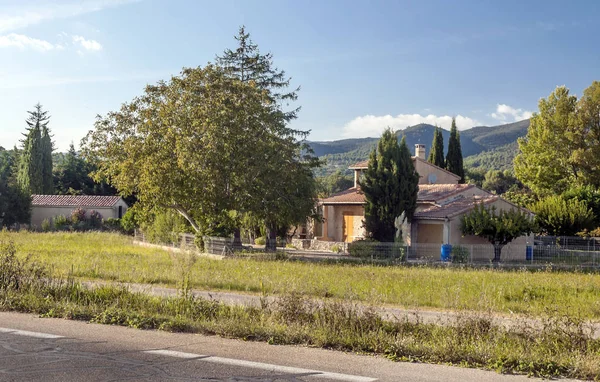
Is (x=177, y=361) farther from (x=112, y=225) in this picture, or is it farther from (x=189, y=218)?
(x=112, y=225)

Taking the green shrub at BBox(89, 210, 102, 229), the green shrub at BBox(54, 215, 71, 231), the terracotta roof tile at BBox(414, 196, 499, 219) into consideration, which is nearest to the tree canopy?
the terracotta roof tile at BBox(414, 196, 499, 219)

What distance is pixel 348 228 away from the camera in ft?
135

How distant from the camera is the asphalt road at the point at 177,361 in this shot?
22.4ft

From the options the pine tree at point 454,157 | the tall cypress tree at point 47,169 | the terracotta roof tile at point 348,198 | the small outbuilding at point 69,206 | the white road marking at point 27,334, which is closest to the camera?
the white road marking at point 27,334

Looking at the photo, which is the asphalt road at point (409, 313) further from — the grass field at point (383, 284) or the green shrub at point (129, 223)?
the green shrub at point (129, 223)

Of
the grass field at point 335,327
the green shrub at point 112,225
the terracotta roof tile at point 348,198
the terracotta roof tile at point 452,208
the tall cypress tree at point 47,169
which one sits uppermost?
the tall cypress tree at point 47,169

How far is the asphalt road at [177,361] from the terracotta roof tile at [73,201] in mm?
53966

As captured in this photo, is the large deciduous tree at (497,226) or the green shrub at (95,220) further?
the green shrub at (95,220)

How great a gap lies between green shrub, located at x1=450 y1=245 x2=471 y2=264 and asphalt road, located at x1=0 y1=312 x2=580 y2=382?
23.0 m

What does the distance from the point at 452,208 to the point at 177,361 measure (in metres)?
29.4

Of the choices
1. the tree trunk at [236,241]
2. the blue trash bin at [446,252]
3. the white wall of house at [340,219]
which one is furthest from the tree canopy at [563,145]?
the tree trunk at [236,241]

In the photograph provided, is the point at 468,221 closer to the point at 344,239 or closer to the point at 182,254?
the point at 344,239

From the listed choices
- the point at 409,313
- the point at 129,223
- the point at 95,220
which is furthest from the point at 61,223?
the point at 409,313

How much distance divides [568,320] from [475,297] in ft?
20.5
